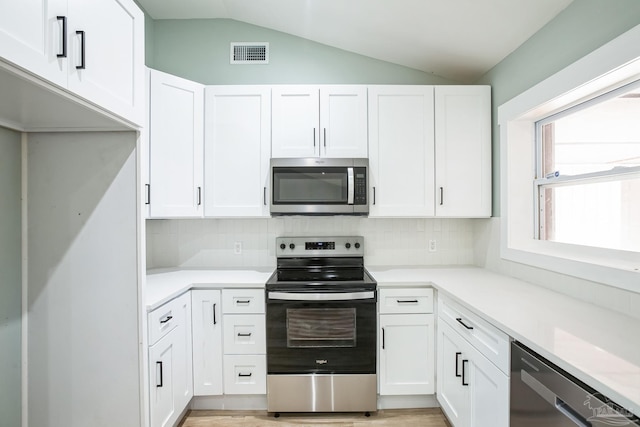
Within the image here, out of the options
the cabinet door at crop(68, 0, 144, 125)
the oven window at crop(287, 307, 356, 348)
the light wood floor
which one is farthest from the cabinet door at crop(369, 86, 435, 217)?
the cabinet door at crop(68, 0, 144, 125)

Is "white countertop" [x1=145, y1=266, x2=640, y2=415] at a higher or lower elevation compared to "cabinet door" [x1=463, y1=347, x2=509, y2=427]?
higher

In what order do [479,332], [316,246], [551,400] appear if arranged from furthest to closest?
[316,246] → [479,332] → [551,400]

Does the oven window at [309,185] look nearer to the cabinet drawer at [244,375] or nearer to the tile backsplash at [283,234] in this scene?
the tile backsplash at [283,234]

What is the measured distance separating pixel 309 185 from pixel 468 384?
1.50m

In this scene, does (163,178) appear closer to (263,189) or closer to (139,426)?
(263,189)

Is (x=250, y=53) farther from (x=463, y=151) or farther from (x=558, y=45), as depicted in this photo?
(x=558, y=45)

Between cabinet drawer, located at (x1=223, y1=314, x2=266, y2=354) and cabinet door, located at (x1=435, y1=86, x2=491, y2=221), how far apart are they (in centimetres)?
153

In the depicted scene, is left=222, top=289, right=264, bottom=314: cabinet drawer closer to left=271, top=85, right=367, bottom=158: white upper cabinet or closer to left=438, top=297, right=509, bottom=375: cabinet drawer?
left=271, top=85, right=367, bottom=158: white upper cabinet

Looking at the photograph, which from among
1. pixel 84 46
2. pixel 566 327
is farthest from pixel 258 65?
pixel 566 327

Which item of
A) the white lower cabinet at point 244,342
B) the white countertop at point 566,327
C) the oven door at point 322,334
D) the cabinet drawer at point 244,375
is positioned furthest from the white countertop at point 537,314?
the cabinet drawer at point 244,375

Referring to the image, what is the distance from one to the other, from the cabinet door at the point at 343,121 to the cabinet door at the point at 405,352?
47.4 inches

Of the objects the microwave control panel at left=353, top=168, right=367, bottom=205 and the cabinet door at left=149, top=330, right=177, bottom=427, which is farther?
the microwave control panel at left=353, top=168, right=367, bottom=205

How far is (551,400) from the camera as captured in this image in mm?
952

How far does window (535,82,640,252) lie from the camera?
1416 mm
